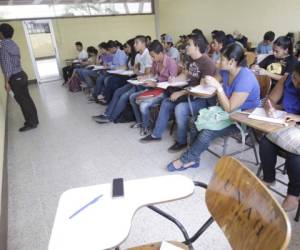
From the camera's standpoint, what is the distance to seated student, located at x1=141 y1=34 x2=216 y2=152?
251 centimetres

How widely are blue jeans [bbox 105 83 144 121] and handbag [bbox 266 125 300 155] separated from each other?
2178 mm

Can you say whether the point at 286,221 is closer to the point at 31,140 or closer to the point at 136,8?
the point at 31,140

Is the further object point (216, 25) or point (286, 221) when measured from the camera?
point (216, 25)

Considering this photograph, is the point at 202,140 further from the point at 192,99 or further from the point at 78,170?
the point at 78,170

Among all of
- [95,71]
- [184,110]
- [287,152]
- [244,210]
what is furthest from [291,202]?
[95,71]

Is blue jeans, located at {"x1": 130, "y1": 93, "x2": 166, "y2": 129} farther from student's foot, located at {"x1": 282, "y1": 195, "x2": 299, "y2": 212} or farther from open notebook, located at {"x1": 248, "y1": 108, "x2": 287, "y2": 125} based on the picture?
student's foot, located at {"x1": 282, "y1": 195, "x2": 299, "y2": 212}

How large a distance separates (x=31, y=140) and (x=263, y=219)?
3.27 m

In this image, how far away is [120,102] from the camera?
11.7 feet

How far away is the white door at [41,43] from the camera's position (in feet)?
24.0

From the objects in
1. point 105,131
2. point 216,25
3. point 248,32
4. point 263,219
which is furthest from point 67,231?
point 216,25

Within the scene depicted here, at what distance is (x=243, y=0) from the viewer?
6.23m

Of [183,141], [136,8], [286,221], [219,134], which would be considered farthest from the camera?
[136,8]

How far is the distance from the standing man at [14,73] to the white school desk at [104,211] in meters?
3.03

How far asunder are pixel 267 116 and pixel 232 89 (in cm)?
44
